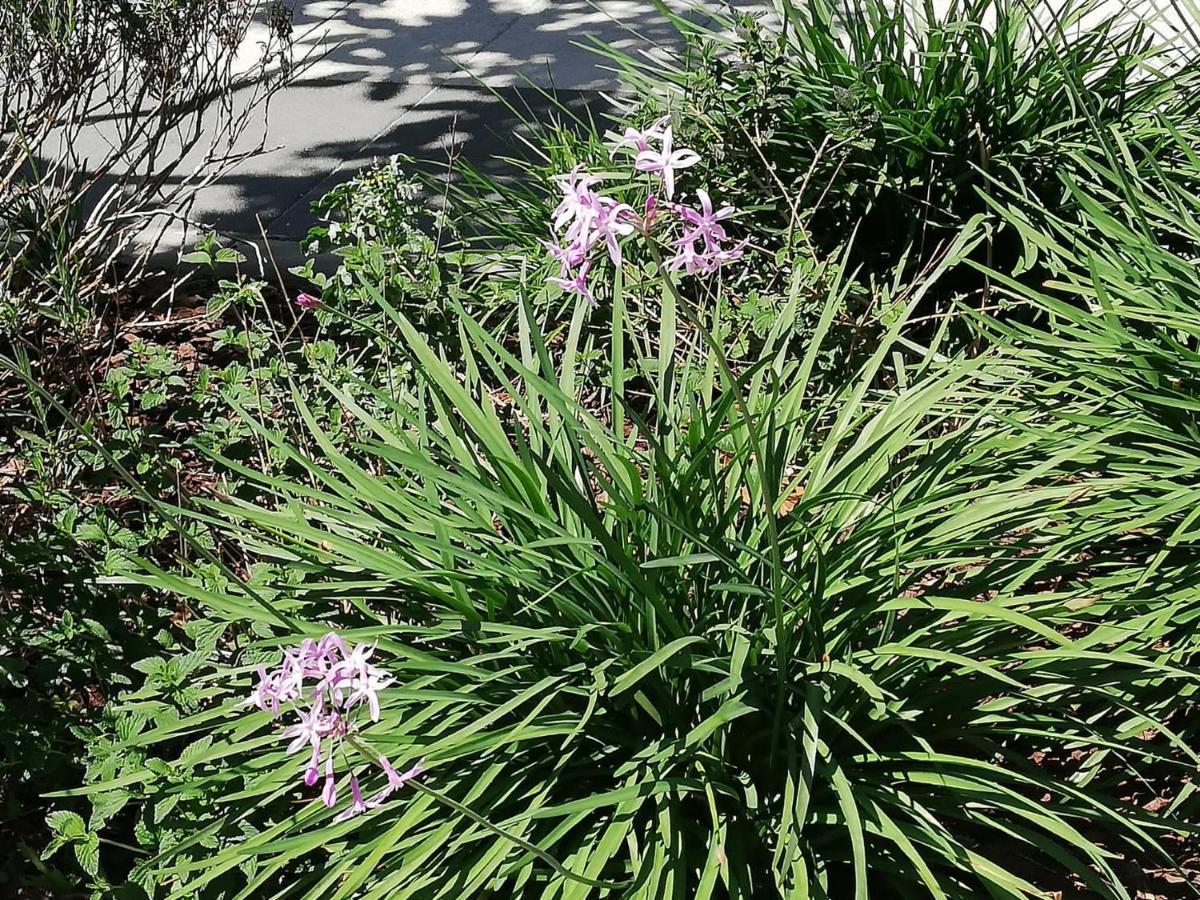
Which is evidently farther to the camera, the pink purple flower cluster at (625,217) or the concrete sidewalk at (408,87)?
the concrete sidewalk at (408,87)

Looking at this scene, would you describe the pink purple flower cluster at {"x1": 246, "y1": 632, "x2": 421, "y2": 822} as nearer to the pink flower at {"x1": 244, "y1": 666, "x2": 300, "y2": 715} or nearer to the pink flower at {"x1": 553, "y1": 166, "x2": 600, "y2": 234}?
the pink flower at {"x1": 244, "y1": 666, "x2": 300, "y2": 715}

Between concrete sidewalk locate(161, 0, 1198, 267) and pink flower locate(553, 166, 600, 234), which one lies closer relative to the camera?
pink flower locate(553, 166, 600, 234)

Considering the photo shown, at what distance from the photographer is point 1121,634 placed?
230 centimetres

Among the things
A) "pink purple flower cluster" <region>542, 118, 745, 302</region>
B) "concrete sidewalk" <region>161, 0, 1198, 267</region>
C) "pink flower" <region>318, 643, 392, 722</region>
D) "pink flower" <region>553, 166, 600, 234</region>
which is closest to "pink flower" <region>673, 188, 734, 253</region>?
"pink purple flower cluster" <region>542, 118, 745, 302</region>

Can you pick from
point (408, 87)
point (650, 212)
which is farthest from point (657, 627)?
point (408, 87)

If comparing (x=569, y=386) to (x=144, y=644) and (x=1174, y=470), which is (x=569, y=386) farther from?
(x=1174, y=470)

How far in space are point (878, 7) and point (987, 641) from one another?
243cm

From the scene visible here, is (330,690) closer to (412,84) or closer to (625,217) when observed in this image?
(625,217)

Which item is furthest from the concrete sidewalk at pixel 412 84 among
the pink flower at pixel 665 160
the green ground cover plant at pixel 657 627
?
the pink flower at pixel 665 160

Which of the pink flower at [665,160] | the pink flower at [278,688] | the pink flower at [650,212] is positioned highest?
the pink flower at [665,160]

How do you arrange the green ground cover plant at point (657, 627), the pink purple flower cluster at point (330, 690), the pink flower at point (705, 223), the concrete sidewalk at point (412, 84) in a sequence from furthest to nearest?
the concrete sidewalk at point (412, 84) → the green ground cover plant at point (657, 627) → the pink flower at point (705, 223) → the pink purple flower cluster at point (330, 690)

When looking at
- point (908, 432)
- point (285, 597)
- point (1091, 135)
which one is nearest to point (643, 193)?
point (1091, 135)

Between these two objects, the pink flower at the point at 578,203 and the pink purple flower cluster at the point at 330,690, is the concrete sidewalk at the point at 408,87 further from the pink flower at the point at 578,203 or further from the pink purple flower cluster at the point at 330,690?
the pink purple flower cluster at the point at 330,690

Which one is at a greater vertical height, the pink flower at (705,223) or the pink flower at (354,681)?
the pink flower at (705,223)
